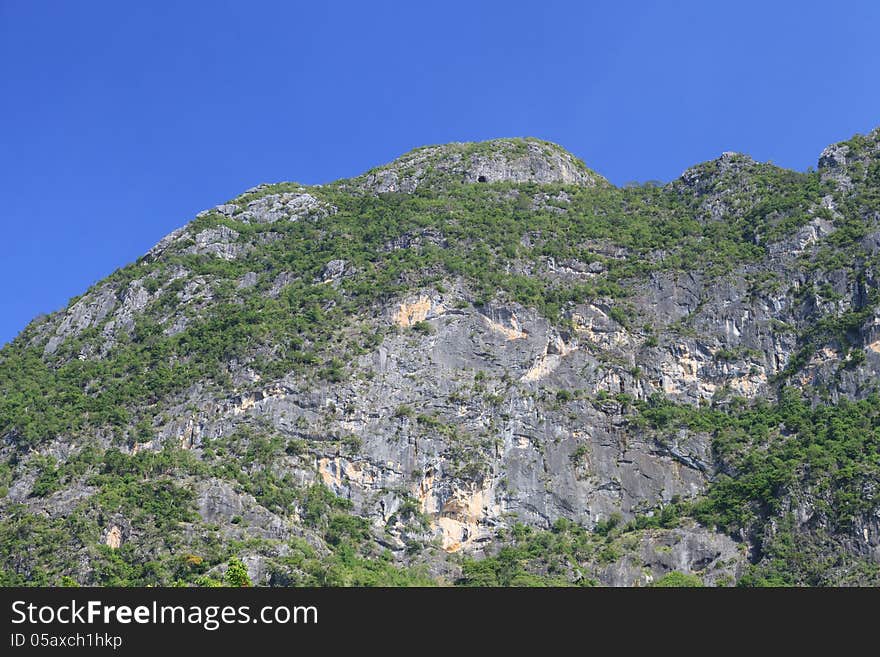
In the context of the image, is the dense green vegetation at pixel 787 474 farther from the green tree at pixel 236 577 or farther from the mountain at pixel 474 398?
the green tree at pixel 236 577

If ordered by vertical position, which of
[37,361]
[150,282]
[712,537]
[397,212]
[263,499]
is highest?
[397,212]

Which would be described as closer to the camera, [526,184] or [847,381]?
[847,381]

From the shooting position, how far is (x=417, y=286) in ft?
322

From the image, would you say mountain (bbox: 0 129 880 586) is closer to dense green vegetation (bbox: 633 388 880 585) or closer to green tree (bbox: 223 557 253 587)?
dense green vegetation (bbox: 633 388 880 585)

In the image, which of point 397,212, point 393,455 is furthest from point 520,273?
point 393,455

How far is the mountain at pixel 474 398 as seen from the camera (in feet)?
247

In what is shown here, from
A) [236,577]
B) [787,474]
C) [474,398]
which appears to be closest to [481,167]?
[474,398]

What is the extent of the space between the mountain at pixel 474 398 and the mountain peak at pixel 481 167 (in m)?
7.64

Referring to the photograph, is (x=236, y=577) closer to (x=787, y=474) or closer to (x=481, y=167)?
(x=787, y=474)

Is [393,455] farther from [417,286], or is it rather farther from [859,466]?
[859,466]

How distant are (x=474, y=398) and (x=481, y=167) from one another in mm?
44878

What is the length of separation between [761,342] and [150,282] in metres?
55.5

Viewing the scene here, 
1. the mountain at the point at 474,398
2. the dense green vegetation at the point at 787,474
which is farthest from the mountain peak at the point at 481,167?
the dense green vegetation at the point at 787,474

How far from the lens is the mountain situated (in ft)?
247
